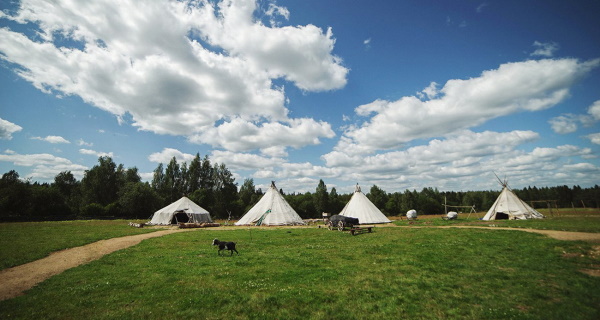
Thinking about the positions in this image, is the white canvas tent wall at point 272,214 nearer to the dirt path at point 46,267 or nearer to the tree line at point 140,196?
the tree line at point 140,196

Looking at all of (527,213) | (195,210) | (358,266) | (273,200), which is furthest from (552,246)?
A: (195,210)

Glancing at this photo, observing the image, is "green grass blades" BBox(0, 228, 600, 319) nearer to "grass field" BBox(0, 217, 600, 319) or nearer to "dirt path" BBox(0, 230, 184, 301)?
"grass field" BBox(0, 217, 600, 319)

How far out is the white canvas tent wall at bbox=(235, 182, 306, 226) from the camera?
44562 millimetres

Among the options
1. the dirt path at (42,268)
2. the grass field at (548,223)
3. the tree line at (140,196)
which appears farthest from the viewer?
the tree line at (140,196)

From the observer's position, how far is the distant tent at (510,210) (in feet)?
136

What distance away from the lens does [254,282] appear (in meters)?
10.6

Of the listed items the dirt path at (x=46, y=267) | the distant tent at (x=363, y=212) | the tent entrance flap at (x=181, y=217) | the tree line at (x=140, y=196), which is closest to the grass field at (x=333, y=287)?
the dirt path at (x=46, y=267)

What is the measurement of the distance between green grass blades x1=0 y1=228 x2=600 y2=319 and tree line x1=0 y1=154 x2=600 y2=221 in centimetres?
5120

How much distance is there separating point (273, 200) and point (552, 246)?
39.1 m

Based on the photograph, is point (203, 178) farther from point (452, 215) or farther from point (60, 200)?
point (452, 215)

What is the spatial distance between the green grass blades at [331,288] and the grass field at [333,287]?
0.04 meters

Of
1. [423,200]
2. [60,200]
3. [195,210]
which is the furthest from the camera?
[423,200]

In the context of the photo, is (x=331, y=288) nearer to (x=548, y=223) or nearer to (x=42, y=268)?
(x=42, y=268)

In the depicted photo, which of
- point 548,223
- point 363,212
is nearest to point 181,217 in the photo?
point 363,212
